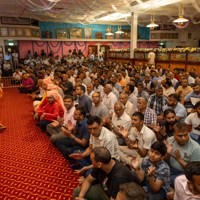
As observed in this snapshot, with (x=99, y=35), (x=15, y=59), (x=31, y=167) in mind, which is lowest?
(x=31, y=167)

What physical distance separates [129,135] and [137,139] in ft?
0.56

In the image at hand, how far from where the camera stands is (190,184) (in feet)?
5.64

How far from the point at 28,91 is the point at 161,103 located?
6379mm

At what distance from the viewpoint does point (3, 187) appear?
3.02m

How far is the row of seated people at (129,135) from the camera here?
2.25 meters

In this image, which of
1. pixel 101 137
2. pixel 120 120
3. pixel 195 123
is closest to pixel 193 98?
pixel 195 123

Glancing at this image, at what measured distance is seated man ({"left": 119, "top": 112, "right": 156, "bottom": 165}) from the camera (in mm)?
2779

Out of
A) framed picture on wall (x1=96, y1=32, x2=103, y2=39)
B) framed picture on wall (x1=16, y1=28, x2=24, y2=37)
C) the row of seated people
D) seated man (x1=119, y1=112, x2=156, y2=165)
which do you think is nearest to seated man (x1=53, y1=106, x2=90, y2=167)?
the row of seated people

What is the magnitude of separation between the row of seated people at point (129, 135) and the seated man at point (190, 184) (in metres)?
0.24

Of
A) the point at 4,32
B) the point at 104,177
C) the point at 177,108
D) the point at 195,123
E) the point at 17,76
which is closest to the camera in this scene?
the point at 104,177

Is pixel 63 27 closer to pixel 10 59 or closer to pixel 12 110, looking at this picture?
pixel 10 59

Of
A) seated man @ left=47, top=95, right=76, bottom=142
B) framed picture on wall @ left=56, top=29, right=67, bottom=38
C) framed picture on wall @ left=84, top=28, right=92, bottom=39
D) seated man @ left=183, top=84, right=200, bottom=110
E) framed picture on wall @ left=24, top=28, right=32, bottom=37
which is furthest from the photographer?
framed picture on wall @ left=84, top=28, right=92, bottom=39

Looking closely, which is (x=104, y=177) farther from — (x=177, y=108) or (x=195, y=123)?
(x=177, y=108)

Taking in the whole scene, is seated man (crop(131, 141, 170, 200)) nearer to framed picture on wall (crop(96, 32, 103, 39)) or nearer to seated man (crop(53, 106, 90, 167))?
seated man (crop(53, 106, 90, 167))
